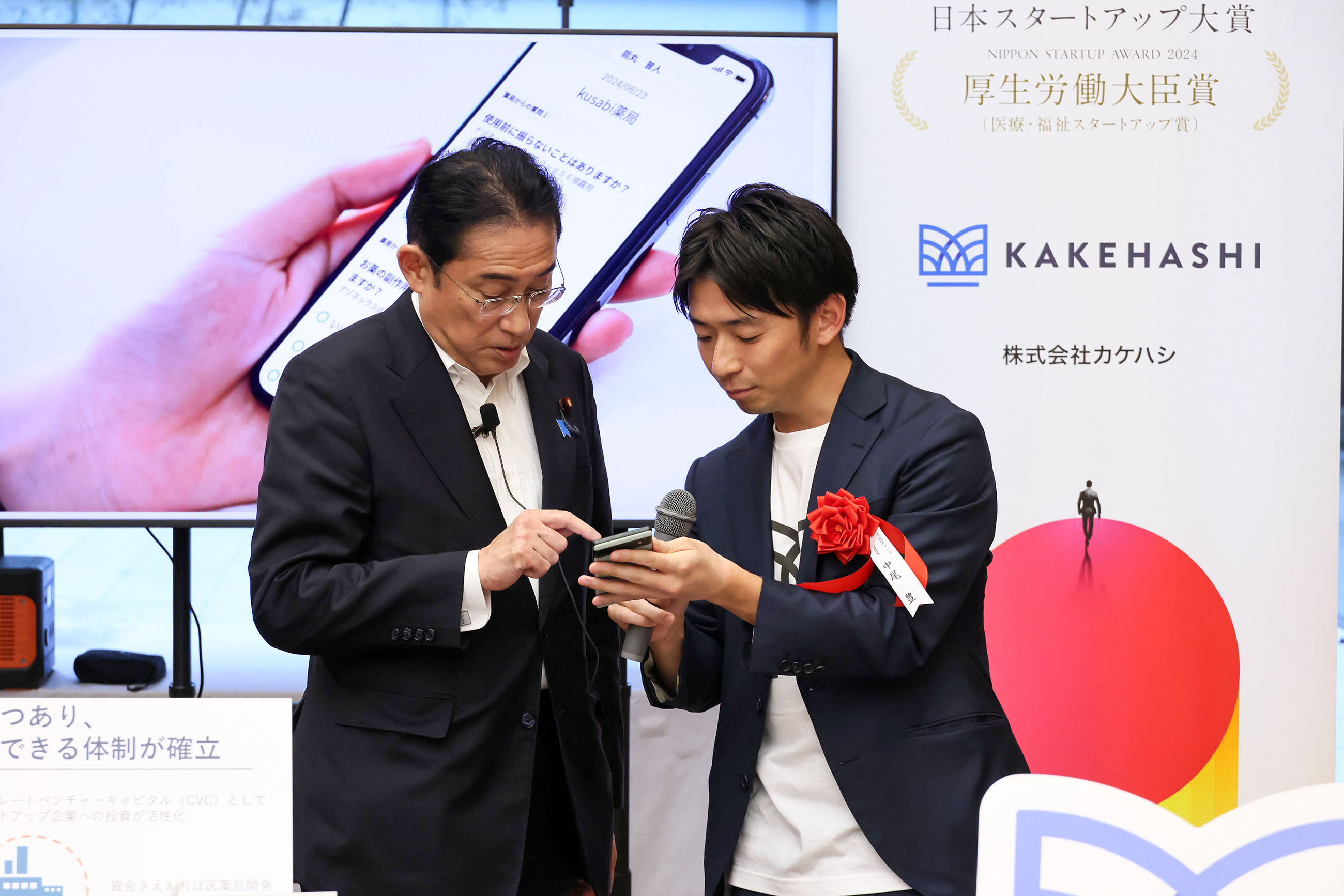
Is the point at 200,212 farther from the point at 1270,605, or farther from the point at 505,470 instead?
the point at 1270,605

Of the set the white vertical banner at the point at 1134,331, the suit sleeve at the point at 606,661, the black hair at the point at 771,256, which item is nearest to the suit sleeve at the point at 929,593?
the black hair at the point at 771,256

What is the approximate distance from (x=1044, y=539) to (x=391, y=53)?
7.08 feet

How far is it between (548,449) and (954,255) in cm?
163

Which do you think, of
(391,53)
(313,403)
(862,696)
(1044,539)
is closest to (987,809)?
(862,696)

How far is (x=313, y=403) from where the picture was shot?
5.35 feet

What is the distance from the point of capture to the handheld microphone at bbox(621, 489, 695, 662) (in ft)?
5.13

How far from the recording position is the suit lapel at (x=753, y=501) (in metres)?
1.57

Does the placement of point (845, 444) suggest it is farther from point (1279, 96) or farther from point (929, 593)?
point (1279, 96)

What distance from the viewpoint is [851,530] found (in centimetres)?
141

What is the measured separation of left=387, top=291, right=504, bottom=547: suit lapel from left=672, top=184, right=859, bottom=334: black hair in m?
0.40

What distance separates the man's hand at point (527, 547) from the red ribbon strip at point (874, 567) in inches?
12.6

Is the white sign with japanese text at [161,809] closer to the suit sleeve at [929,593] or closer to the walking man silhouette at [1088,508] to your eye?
the suit sleeve at [929,593]

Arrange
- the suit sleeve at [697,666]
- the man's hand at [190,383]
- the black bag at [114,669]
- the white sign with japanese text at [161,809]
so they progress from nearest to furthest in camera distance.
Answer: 1. the white sign with japanese text at [161,809]
2. the suit sleeve at [697,666]
3. the man's hand at [190,383]
4. the black bag at [114,669]

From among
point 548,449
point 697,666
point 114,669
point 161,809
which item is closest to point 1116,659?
point 697,666
